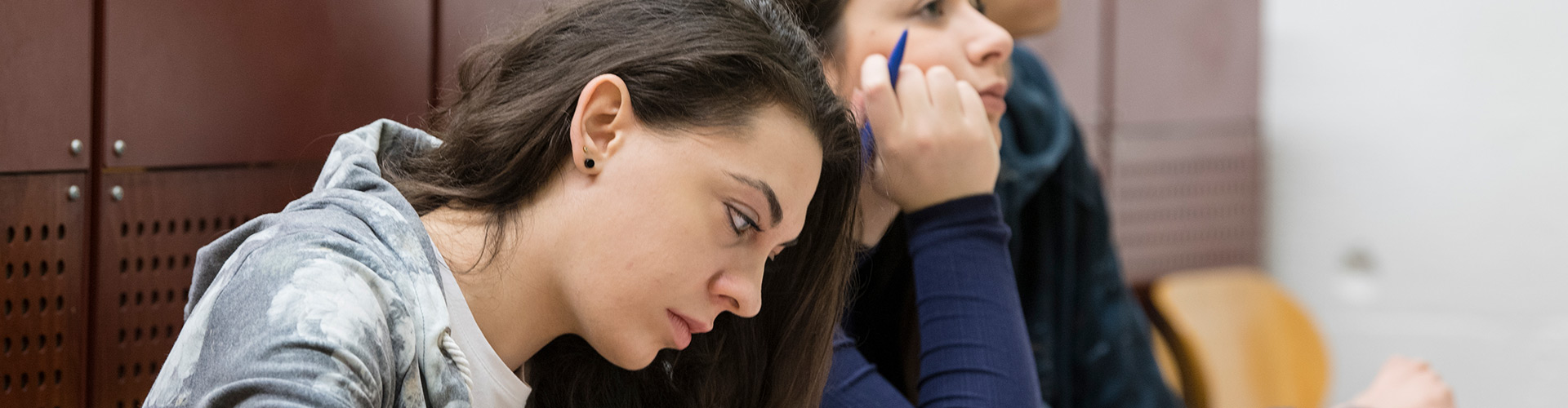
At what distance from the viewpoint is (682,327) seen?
857mm

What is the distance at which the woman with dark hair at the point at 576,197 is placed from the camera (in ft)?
2.38

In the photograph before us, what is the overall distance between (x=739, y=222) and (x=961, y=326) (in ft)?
0.96

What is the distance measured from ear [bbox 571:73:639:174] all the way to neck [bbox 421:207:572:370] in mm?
70

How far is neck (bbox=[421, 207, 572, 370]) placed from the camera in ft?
2.68

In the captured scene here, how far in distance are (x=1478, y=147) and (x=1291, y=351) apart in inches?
33.3

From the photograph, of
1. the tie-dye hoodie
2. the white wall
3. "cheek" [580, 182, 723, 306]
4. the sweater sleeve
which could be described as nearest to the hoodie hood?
the tie-dye hoodie

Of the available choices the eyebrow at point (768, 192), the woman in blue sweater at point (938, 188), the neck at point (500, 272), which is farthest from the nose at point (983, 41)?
the neck at point (500, 272)

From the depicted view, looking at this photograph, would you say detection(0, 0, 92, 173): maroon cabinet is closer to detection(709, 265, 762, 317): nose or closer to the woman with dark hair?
the woman with dark hair

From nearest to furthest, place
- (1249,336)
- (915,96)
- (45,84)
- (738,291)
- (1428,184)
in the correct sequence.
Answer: (738,291) → (45,84) → (915,96) → (1249,336) → (1428,184)

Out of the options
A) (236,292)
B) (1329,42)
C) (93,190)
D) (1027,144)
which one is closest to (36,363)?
(93,190)

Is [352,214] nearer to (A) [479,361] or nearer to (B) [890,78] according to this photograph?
(A) [479,361]

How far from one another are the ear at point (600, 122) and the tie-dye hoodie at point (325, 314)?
120 mm

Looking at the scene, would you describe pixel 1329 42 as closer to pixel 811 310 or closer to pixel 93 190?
pixel 811 310

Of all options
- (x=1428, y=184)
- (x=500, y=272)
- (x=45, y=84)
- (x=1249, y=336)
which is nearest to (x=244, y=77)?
(x=45, y=84)
